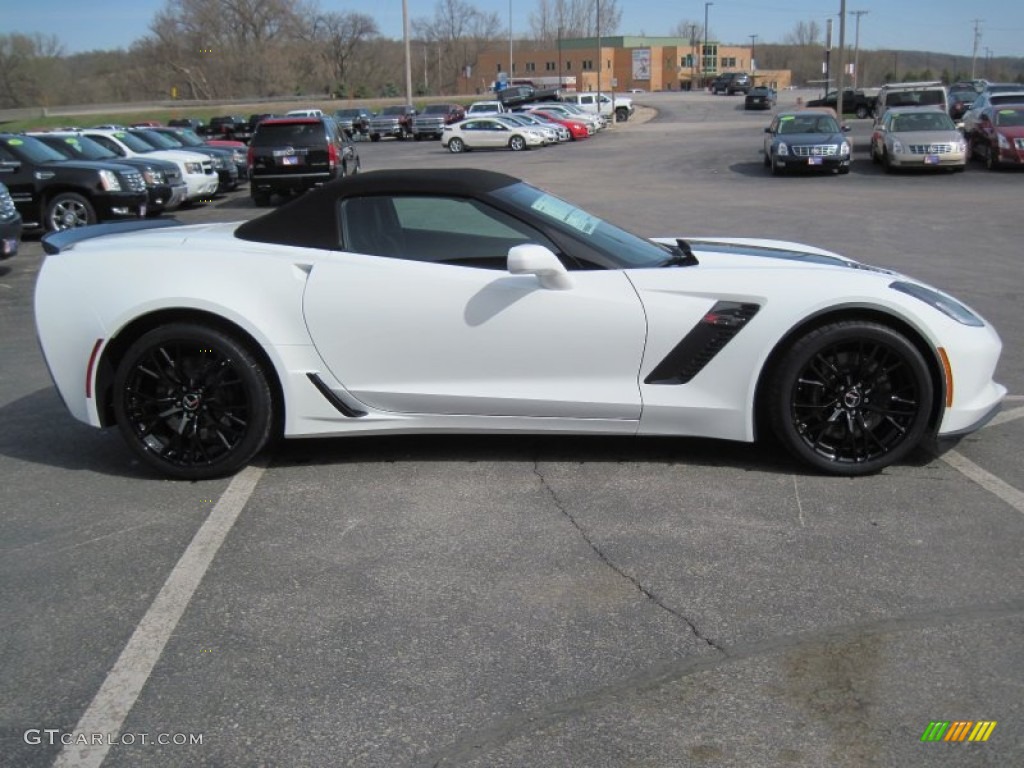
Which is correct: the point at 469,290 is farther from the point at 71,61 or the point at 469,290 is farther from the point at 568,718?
the point at 71,61

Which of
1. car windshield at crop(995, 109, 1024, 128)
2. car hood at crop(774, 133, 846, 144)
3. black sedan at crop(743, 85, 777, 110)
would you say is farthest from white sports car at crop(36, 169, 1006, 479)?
black sedan at crop(743, 85, 777, 110)

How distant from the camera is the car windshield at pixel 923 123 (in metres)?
23.5

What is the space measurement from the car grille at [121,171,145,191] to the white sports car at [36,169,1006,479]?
37.3ft

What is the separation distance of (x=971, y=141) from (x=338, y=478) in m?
24.8

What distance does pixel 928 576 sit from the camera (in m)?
3.65

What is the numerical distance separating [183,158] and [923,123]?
56.1ft

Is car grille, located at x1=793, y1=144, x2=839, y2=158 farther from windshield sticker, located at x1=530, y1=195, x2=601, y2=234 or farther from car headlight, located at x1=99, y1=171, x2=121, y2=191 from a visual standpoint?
windshield sticker, located at x1=530, y1=195, x2=601, y2=234

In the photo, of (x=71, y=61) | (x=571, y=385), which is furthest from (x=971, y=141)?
(x=71, y=61)

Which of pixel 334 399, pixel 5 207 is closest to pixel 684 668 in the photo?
pixel 334 399

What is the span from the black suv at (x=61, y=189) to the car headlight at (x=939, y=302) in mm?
13292

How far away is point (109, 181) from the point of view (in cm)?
1515

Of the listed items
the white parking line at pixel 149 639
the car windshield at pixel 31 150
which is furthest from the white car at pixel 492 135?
the white parking line at pixel 149 639

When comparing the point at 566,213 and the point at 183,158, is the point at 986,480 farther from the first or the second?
the point at 183,158

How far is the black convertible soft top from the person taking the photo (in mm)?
4809
